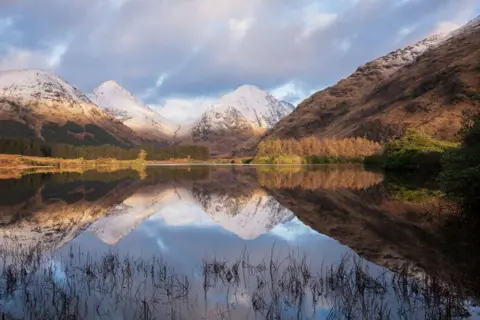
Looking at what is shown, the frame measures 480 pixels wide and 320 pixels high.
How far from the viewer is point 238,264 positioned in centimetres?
1864

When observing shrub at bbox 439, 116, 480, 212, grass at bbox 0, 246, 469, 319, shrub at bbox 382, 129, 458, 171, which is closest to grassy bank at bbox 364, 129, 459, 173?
shrub at bbox 382, 129, 458, 171

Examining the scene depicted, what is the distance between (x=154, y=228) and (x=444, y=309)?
22.6m

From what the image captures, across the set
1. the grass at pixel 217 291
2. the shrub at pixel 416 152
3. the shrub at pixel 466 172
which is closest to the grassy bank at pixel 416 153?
the shrub at pixel 416 152

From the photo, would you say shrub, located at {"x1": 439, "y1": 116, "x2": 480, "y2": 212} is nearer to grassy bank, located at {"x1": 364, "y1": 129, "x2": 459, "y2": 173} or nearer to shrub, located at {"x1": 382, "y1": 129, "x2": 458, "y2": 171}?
grassy bank, located at {"x1": 364, "y1": 129, "x2": 459, "y2": 173}

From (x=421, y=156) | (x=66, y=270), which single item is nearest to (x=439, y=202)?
(x=66, y=270)

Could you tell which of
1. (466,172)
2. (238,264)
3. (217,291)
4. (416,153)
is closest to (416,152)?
(416,153)

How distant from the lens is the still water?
13.6 meters

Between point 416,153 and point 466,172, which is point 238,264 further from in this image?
point 416,153

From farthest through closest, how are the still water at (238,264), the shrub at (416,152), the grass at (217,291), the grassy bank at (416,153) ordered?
the shrub at (416,152), the grassy bank at (416,153), the still water at (238,264), the grass at (217,291)

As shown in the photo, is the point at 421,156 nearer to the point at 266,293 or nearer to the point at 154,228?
the point at 154,228

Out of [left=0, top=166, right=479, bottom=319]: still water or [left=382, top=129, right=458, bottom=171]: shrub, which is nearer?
[left=0, top=166, right=479, bottom=319]: still water

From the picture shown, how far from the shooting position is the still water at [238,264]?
13.6m

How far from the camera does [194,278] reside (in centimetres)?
1725

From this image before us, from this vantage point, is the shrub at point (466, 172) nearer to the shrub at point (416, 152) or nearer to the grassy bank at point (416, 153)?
the grassy bank at point (416, 153)
